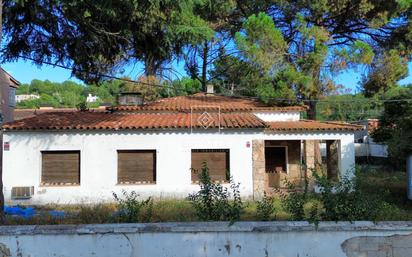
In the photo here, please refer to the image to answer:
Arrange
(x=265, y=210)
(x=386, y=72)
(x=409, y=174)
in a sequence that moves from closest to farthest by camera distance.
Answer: (x=265, y=210) < (x=409, y=174) < (x=386, y=72)

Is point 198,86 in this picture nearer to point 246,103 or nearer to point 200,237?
point 246,103

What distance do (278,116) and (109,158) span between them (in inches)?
358

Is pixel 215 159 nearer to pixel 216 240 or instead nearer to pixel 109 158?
pixel 109 158

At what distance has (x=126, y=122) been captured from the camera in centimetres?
1631

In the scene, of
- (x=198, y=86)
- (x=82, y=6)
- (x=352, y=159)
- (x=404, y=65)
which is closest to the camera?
(x=82, y=6)

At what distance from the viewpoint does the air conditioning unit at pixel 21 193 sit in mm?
15077

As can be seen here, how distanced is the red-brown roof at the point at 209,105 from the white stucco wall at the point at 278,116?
25cm

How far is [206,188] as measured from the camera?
6.07 m

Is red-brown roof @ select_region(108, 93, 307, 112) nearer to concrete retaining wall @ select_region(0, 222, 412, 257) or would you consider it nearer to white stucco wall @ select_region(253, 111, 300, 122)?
white stucco wall @ select_region(253, 111, 300, 122)

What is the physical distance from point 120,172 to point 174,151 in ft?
7.56

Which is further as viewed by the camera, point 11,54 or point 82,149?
point 82,149

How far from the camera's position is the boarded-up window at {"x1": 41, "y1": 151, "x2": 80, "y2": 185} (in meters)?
15.6

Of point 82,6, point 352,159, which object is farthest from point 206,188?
point 352,159

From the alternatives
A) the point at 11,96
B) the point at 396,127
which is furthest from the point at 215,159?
the point at 11,96
